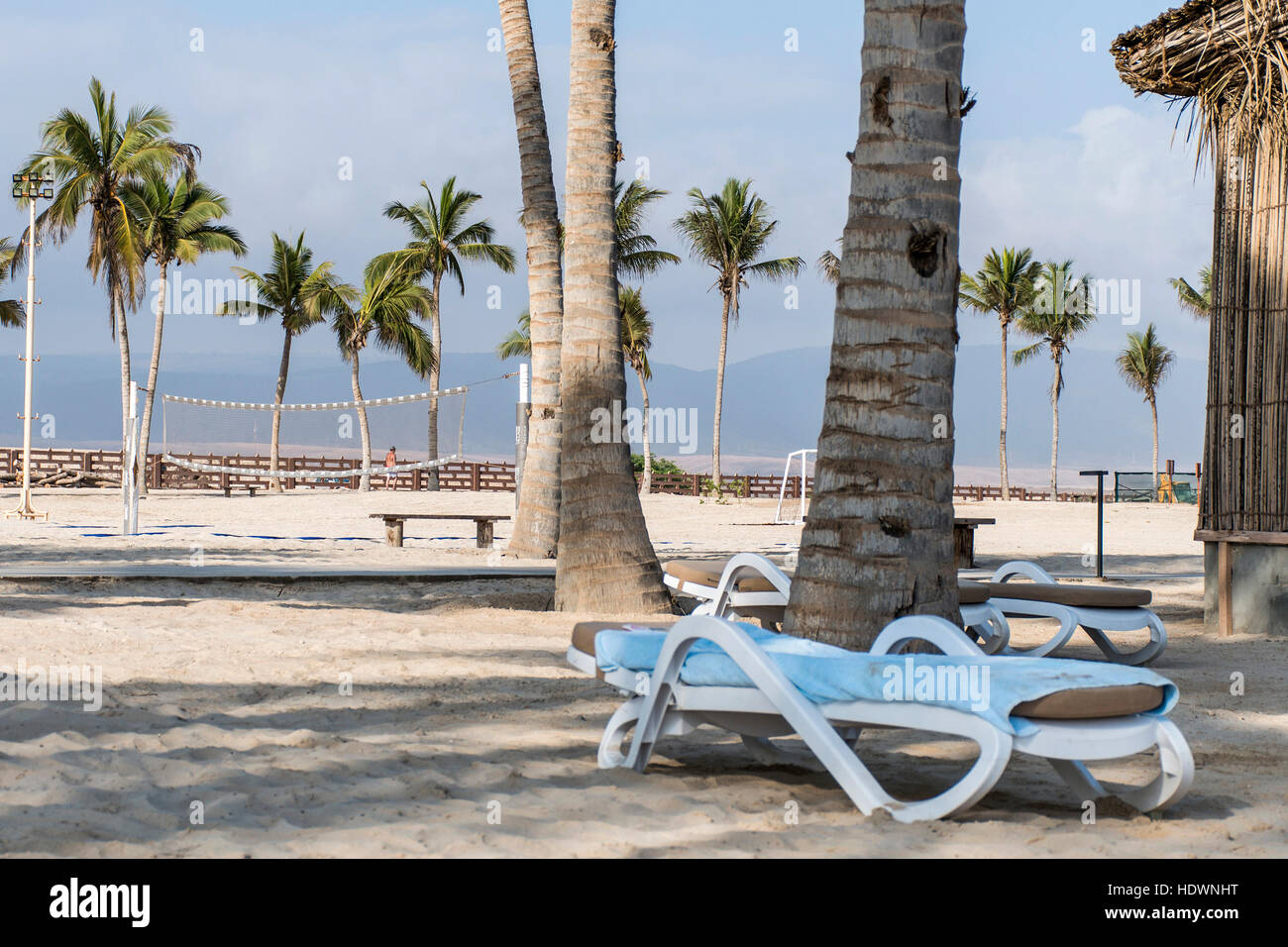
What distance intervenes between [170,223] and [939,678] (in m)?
33.8

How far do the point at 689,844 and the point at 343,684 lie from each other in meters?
2.61

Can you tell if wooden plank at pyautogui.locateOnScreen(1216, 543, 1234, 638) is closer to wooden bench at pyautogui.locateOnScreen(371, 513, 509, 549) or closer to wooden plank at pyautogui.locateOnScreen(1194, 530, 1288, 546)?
wooden plank at pyautogui.locateOnScreen(1194, 530, 1288, 546)

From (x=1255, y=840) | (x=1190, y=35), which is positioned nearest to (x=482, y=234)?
(x=1190, y=35)

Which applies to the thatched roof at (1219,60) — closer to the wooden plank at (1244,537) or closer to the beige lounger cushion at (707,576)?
the wooden plank at (1244,537)

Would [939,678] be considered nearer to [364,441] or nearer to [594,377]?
[594,377]

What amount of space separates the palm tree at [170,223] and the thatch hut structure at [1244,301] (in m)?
28.1

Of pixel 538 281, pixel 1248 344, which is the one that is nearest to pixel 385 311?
pixel 538 281

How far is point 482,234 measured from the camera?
3941cm

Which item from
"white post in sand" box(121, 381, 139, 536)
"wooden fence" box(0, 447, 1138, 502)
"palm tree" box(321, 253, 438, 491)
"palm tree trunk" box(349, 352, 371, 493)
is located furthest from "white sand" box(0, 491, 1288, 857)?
"palm tree" box(321, 253, 438, 491)

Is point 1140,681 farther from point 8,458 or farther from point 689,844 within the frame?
point 8,458

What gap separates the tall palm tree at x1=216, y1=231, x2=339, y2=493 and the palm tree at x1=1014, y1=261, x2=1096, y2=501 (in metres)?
26.7

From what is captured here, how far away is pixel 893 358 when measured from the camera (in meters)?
4.70

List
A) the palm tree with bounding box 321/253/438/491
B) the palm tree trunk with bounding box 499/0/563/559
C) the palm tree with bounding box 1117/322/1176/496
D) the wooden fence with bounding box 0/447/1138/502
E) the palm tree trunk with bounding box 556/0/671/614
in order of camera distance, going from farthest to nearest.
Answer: the palm tree with bounding box 1117/322/1176/496 < the palm tree with bounding box 321/253/438/491 < the wooden fence with bounding box 0/447/1138/502 < the palm tree trunk with bounding box 499/0/563/559 < the palm tree trunk with bounding box 556/0/671/614

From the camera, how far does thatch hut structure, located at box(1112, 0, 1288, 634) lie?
25.0 feet
